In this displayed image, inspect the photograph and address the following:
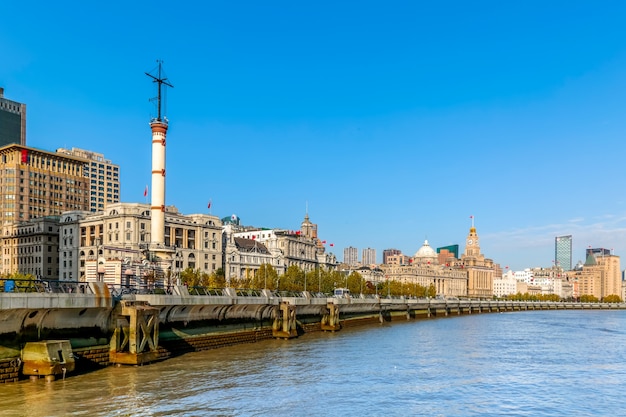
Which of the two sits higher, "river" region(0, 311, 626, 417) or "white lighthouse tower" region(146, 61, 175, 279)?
"white lighthouse tower" region(146, 61, 175, 279)

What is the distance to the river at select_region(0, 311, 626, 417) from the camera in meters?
36.5

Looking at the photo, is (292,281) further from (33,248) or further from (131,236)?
(33,248)

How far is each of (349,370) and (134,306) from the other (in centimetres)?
1768

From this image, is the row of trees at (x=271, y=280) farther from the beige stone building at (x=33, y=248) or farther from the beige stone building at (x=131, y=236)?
the beige stone building at (x=33, y=248)

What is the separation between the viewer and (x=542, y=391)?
44219 millimetres

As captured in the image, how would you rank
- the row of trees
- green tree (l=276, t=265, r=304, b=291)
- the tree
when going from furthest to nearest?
green tree (l=276, t=265, r=304, b=291) → the tree → the row of trees

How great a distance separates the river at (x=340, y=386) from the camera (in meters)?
36.5

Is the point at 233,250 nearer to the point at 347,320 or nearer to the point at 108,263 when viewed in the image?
the point at 347,320

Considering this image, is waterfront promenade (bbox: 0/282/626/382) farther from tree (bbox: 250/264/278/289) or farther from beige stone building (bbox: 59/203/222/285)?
beige stone building (bbox: 59/203/222/285)

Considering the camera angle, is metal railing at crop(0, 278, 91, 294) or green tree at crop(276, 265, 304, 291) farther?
green tree at crop(276, 265, 304, 291)

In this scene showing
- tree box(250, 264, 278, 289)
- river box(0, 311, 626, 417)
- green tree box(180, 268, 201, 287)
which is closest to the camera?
river box(0, 311, 626, 417)

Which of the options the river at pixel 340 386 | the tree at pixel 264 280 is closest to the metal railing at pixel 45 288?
the river at pixel 340 386

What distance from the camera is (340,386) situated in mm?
44344

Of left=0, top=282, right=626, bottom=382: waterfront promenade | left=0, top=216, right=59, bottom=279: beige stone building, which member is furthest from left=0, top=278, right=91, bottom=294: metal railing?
left=0, top=216, right=59, bottom=279: beige stone building
